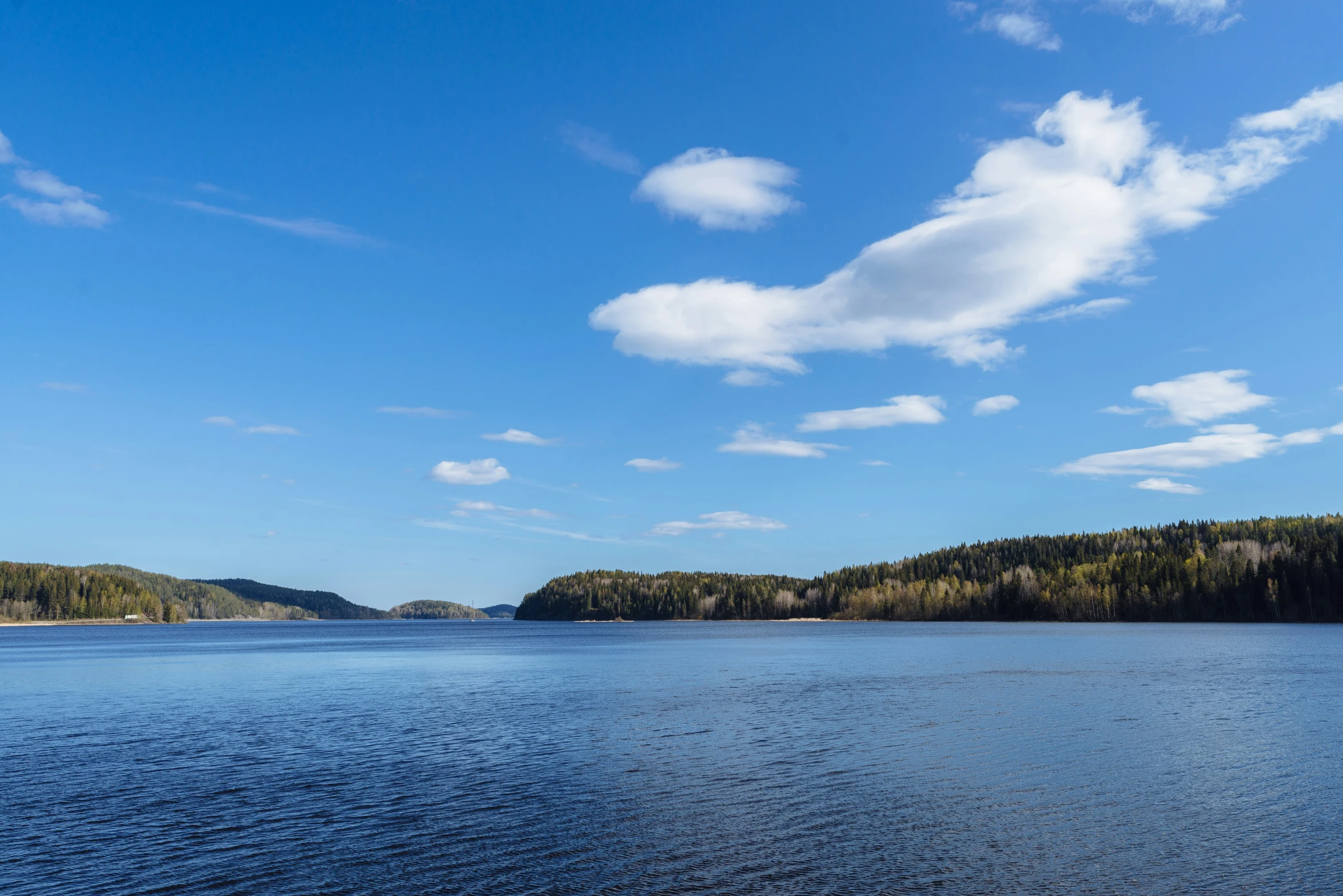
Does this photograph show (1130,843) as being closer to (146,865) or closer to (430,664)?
(146,865)

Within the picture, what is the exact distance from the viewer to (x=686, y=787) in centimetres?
3006

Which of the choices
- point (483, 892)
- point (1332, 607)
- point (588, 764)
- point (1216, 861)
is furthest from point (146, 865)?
point (1332, 607)

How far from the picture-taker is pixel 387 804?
27.7m

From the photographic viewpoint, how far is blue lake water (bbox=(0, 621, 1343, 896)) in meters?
20.9

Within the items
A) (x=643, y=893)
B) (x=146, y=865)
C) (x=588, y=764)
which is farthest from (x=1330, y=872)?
(x=146, y=865)

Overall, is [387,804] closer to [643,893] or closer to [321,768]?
[321,768]

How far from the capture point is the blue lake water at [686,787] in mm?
20938

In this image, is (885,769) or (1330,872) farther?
(885,769)

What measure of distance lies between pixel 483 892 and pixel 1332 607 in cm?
23557

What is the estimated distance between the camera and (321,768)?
33.6m

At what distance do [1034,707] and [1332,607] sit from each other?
645ft

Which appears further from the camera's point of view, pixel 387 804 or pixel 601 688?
pixel 601 688

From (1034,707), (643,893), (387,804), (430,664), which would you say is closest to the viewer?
(643,893)

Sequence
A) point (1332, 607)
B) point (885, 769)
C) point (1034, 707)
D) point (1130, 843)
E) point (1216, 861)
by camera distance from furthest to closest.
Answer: point (1332, 607), point (1034, 707), point (885, 769), point (1130, 843), point (1216, 861)
